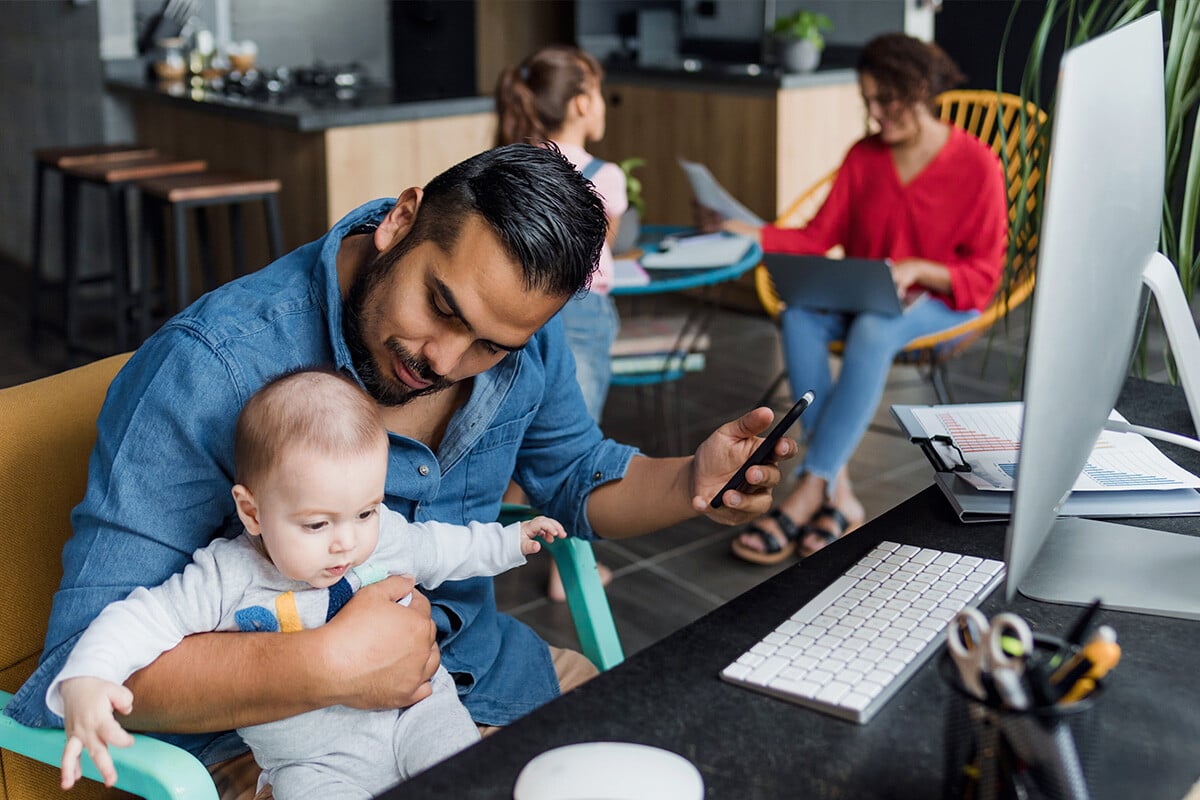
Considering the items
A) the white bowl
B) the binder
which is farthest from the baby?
the binder

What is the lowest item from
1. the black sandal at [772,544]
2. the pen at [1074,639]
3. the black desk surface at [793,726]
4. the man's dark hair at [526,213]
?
the black sandal at [772,544]

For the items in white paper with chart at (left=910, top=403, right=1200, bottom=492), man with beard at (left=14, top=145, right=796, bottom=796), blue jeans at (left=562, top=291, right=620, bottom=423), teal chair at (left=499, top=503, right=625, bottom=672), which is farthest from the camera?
blue jeans at (left=562, top=291, right=620, bottom=423)

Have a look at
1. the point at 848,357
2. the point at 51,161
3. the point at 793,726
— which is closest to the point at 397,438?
the point at 793,726

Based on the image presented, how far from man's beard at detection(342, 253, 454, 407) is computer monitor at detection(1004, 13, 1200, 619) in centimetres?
58

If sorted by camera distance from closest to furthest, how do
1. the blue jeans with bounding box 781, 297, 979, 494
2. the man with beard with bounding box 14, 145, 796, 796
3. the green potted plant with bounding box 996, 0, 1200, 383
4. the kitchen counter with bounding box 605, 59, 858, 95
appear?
the man with beard with bounding box 14, 145, 796, 796 → the green potted plant with bounding box 996, 0, 1200, 383 → the blue jeans with bounding box 781, 297, 979, 494 → the kitchen counter with bounding box 605, 59, 858, 95

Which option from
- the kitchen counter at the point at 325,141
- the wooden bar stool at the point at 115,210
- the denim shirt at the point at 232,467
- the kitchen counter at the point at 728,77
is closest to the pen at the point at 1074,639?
the denim shirt at the point at 232,467

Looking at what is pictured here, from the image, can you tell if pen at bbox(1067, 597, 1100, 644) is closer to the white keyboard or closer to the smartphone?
the white keyboard

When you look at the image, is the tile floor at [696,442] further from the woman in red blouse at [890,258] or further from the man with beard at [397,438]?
the man with beard at [397,438]

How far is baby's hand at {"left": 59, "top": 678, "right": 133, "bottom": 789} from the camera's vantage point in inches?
37.4

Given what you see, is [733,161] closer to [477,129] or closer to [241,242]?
[477,129]

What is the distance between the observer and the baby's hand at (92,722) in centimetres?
95

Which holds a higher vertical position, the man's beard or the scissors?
the man's beard

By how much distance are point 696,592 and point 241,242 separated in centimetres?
228

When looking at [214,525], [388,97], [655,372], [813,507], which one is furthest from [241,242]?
[214,525]
